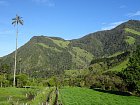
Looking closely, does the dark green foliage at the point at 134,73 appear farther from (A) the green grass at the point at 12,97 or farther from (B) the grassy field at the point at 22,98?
(A) the green grass at the point at 12,97

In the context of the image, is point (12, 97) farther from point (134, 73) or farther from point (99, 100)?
point (134, 73)

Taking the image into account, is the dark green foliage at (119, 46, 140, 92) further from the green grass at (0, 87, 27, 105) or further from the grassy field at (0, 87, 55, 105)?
the green grass at (0, 87, 27, 105)

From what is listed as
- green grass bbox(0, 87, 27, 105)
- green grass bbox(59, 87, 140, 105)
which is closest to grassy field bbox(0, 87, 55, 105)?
green grass bbox(0, 87, 27, 105)

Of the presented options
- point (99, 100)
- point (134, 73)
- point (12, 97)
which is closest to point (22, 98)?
point (12, 97)

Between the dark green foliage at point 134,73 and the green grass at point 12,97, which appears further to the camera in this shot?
the dark green foliage at point 134,73

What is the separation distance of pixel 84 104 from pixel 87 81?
419 feet

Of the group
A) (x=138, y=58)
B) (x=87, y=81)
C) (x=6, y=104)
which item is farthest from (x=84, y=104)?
(x=87, y=81)

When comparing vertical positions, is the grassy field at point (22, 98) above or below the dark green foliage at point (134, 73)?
below

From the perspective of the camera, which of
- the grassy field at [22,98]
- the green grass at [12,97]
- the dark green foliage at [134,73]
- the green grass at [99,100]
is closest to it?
the grassy field at [22,98]

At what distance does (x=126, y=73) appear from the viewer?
80.6 m

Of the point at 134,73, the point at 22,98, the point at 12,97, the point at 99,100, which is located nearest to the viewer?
the point at 99,100

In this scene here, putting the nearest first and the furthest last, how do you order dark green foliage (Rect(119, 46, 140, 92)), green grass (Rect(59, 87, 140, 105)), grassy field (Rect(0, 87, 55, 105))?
1. grassy field (Rect(0, 87, 55, 105))
2. green grass (Rect(59, 87, 140, 105))
3. dark green foliage (Rect(119, 46, 140, 92))

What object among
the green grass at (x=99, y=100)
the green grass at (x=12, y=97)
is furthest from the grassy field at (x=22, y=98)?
the green grass at (x=99, y=100)

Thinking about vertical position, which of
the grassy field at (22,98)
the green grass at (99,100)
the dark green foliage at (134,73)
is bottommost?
the green grass at (99,100)
